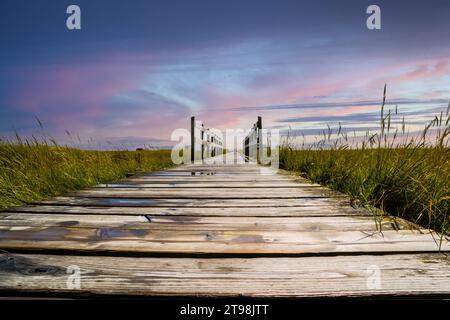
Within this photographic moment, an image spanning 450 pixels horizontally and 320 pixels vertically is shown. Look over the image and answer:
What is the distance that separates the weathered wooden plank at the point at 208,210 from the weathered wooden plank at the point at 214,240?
385 millimetres

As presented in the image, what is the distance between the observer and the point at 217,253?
3.84ft

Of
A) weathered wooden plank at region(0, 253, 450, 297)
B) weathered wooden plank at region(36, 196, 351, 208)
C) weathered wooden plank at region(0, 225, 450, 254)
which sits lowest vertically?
weathered wooden plank at region(0, 253, 450, 297)

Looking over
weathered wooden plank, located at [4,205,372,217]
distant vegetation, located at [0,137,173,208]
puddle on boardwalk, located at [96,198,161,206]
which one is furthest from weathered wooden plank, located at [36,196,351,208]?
distant vegetation, located at [0,137,173,208]

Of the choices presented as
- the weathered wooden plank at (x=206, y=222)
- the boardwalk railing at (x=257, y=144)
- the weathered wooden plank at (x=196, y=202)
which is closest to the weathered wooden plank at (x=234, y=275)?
the weathered wooden plank at (x=206, y=222)

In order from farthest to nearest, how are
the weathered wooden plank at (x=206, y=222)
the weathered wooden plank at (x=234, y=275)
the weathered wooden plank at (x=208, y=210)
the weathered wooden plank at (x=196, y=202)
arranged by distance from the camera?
1. the weathered wooden plank at (x=196, y=202)
2. the weathered wooden plank at (x=208, y=210)
3. the weathered wooden plank at (x=206, y=222)
4. the weathered wooden plank at (x=234, y=275)

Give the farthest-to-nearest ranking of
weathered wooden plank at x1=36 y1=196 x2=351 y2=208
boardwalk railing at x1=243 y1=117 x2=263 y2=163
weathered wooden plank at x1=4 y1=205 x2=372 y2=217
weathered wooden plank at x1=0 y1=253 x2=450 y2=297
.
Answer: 1. boardwalk railing at x1=243 y1=117 x2=263 y2=163
2. weathered wooden plank at x1=36 y1=196 x2=351 y2=208
3. weathered wooden plank at x1=4 y1=205 x2=372 y2=217
4. weathered wooden plank at x1=0 y1=253 x2=450 y2=297

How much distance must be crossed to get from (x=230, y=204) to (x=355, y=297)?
4.66ft

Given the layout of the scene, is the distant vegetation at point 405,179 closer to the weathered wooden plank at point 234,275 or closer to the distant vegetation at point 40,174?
the weathered wooden plank at point 234,275

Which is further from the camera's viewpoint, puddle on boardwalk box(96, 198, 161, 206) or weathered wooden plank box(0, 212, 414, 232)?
puddle on boardwalk box(96, 198, 161, 206)

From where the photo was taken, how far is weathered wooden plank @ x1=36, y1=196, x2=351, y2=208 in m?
2.21

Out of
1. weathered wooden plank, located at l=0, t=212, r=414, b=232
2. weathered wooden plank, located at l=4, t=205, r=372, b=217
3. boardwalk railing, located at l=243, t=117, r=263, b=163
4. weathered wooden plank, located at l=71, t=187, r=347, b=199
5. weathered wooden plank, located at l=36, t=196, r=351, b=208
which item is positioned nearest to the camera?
weathered wooden plank, located at l=0, t=212, r=414, b=232

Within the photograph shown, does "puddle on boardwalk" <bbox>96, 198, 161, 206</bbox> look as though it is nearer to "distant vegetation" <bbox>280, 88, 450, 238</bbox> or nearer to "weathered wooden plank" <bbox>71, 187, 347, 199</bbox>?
"weathered wooden plank" <bbox>71, 187, 347, 199</bbox>

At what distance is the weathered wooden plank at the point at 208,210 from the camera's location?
6.23ft

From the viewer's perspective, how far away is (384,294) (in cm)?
87
